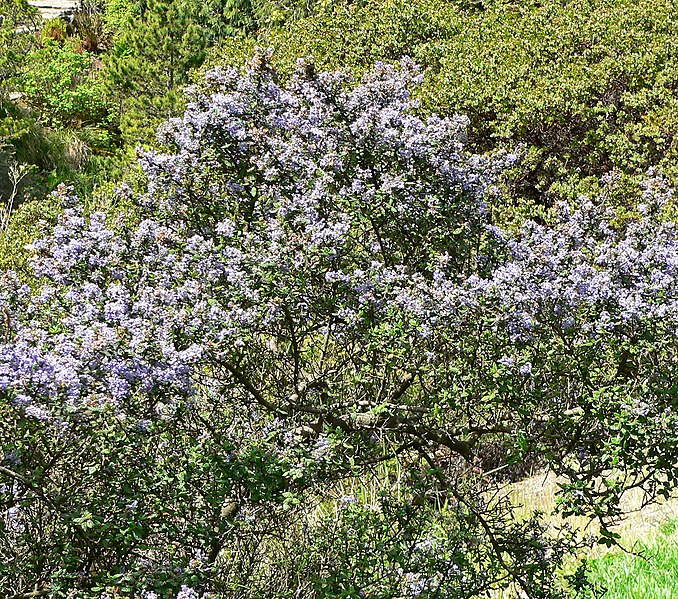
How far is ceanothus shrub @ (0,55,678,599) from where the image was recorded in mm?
2650

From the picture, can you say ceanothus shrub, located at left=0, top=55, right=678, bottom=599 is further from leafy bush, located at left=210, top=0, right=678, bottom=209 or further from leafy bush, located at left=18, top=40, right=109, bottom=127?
leafy bush, located at left=18, top=40, right=109, bottom=127

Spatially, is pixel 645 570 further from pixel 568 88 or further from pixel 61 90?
pixel 61 90

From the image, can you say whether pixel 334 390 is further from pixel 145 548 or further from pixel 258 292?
pixel 145 548

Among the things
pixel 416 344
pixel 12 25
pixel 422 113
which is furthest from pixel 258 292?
pixel 12 25

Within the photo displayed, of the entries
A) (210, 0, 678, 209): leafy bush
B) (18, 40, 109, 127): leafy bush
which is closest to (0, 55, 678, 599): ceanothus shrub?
(210, 0, 678, 209): leafy bush

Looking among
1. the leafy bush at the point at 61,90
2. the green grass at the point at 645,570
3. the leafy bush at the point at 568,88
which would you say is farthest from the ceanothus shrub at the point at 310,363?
the leafy bush at the point at 61,90

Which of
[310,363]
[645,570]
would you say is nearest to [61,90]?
[310,363]

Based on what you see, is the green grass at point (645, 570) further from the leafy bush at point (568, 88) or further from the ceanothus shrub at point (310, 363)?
the leafy bush at point (568, 88)

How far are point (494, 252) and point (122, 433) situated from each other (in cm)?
206

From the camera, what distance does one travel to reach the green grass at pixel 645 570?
12.1 feet

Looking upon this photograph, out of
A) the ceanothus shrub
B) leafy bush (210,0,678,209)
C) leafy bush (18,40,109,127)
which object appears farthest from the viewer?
leafy bush (18,40,109,127)

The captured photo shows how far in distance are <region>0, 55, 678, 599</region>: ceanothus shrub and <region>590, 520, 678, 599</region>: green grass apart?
624mm

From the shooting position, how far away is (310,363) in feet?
13.2

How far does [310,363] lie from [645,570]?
1.98 metres
